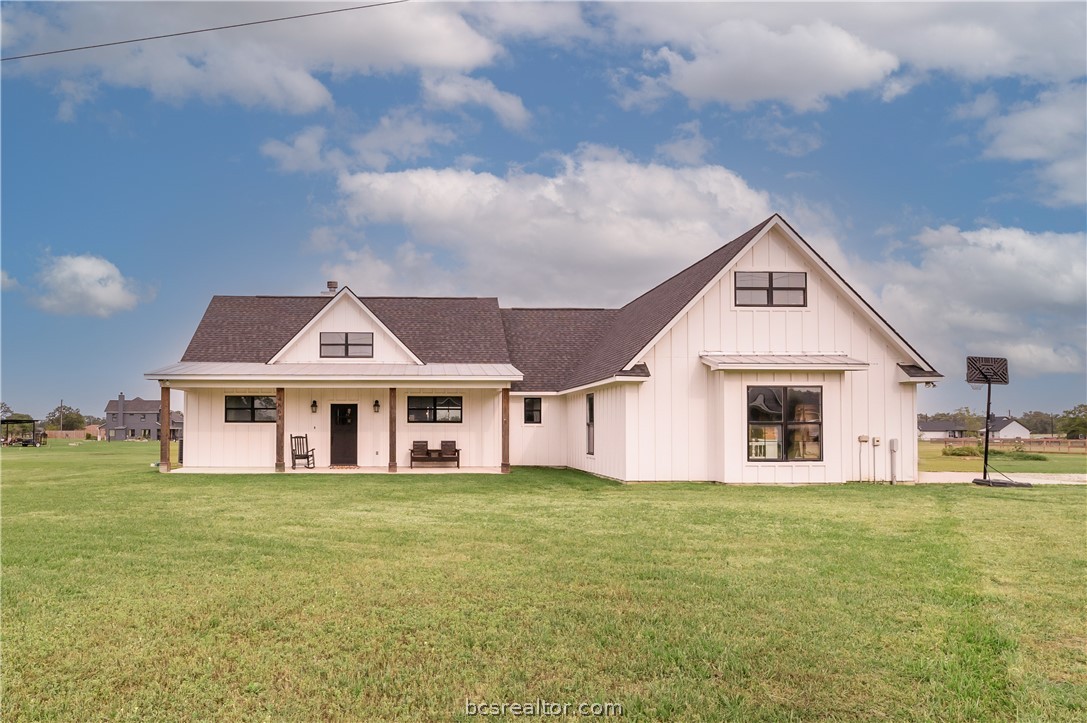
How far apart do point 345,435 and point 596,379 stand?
8.49 metres

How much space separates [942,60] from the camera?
18.5m

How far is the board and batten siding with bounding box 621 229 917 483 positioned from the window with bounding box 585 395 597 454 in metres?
2.96

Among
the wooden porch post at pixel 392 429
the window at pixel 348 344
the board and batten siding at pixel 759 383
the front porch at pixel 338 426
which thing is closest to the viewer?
the board and batten siding at pixel 759 383

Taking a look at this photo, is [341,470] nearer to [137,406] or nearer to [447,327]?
[447,327]

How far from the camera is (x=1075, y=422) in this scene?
2452 inches

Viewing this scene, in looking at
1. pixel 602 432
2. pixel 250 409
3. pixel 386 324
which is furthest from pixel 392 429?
pixel 602 432

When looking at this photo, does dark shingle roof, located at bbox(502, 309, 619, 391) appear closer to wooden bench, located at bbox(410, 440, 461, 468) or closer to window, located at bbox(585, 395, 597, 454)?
window, located at bbox(585, 395, 597, 454)

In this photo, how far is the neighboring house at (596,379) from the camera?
712 inches

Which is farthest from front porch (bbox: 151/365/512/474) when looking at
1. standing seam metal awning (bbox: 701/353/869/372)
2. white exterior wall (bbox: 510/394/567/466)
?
standing seam metal awning (bbox: 701/353/869/372)

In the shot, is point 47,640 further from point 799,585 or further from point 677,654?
Result: point 799,585

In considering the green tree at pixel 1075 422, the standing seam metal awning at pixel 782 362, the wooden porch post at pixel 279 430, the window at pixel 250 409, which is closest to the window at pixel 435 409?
the wooden porch post at pixel 279 430

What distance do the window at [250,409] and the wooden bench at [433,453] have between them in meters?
4.49

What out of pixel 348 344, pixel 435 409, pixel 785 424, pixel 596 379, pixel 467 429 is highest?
pixel 348 344
